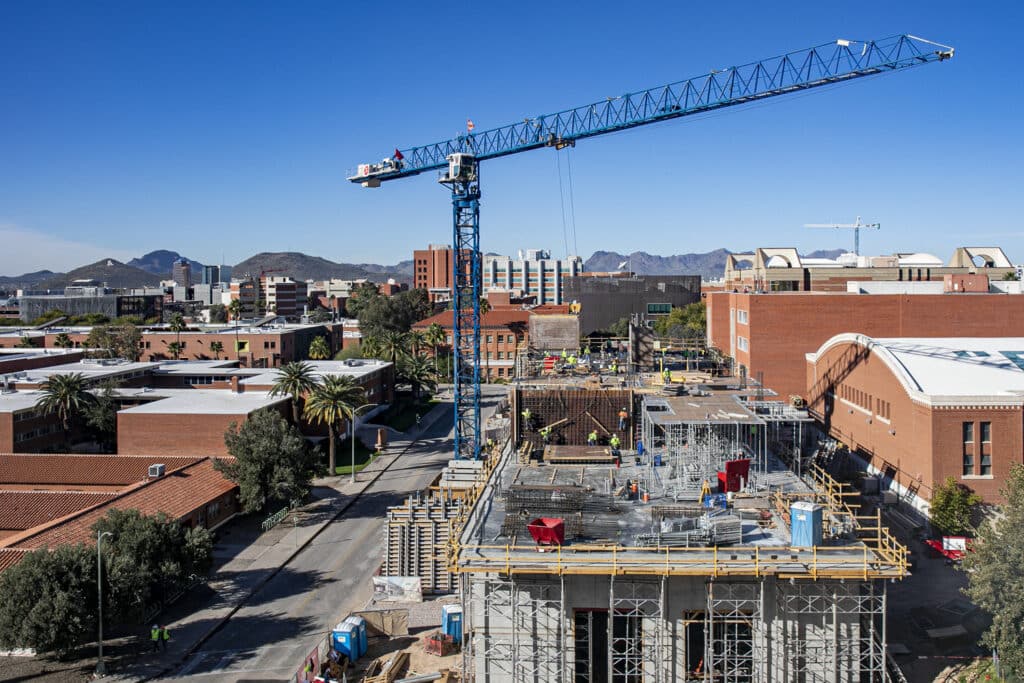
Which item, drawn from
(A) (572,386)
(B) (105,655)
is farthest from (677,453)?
(B) (105,655)

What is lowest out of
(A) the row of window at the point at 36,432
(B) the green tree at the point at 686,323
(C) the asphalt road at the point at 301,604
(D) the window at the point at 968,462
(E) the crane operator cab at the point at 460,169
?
(C) the asphalt road at the point at 301,604

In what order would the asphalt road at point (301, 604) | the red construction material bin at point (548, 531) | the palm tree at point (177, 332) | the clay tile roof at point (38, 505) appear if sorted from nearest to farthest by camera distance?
the red construction material bin at point (548, 531) → the asphalt road at point (301, 604) → the clay tile roof at point (38, 505) → the palm tree at point (177, 332)

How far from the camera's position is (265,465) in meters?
44.6

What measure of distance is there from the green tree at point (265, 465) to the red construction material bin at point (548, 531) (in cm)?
2608

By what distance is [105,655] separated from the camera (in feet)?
93.8

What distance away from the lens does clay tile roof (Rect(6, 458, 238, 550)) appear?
34.1 metres

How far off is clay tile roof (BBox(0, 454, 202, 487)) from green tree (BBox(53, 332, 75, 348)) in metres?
65.1

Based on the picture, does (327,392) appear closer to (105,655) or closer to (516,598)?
(105,655)

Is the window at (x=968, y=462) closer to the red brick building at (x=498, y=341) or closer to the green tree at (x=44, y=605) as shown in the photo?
the green tree at (x=44, y=605)

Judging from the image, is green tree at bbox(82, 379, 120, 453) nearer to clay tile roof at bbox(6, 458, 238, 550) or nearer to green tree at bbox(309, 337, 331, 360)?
clay tile roof at bbox(6, 458, 238, 550)

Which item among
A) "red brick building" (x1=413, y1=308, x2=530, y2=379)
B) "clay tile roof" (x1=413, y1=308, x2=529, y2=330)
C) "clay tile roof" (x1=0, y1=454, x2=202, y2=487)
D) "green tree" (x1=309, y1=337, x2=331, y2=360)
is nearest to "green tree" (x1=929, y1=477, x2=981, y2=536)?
"clay tile roof" (x1=0, y1=454, x2=202, y2=487)

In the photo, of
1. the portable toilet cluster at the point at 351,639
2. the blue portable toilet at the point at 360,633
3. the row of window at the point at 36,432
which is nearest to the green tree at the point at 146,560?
the portable toilet cluster at the point at 351,639

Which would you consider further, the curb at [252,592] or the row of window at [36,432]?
the row of window at [36,432]

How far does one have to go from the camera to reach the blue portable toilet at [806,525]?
70.0ft
